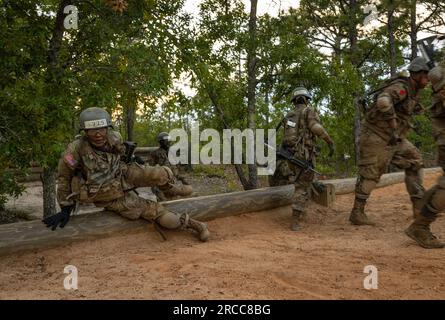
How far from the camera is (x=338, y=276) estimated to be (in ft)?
11.6

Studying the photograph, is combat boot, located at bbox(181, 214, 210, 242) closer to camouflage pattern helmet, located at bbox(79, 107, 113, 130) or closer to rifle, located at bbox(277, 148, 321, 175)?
camouflage pattern helmet, located at bbox(79, 107, 113, 130)

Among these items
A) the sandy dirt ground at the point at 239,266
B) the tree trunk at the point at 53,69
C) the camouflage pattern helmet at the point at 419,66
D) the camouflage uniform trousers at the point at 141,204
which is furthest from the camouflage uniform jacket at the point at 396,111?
the tree trunk at the point at 53,69

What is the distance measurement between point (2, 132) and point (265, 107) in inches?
252

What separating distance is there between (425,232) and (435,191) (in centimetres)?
49

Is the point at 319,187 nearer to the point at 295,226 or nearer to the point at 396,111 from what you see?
the point at 295,226

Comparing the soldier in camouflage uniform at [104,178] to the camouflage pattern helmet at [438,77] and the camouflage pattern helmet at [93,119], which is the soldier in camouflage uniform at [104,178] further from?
the camouflage pattern helmet at [438,77]

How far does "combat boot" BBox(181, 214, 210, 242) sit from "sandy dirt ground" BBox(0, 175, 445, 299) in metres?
0.12

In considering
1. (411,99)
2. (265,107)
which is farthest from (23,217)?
(411,99)

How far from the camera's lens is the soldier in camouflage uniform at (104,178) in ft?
15.0

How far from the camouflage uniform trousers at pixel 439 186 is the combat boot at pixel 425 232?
0.10 meters

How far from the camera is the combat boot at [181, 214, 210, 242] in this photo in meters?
5.11

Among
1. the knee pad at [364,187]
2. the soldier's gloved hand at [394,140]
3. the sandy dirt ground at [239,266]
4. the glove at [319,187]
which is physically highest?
the soldier's gloved hand at [394,140]

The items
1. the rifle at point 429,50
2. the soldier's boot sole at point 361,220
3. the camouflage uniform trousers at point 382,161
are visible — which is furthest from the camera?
the soldier's boot sole at point 361,220

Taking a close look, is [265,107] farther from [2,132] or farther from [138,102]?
[2,132]
